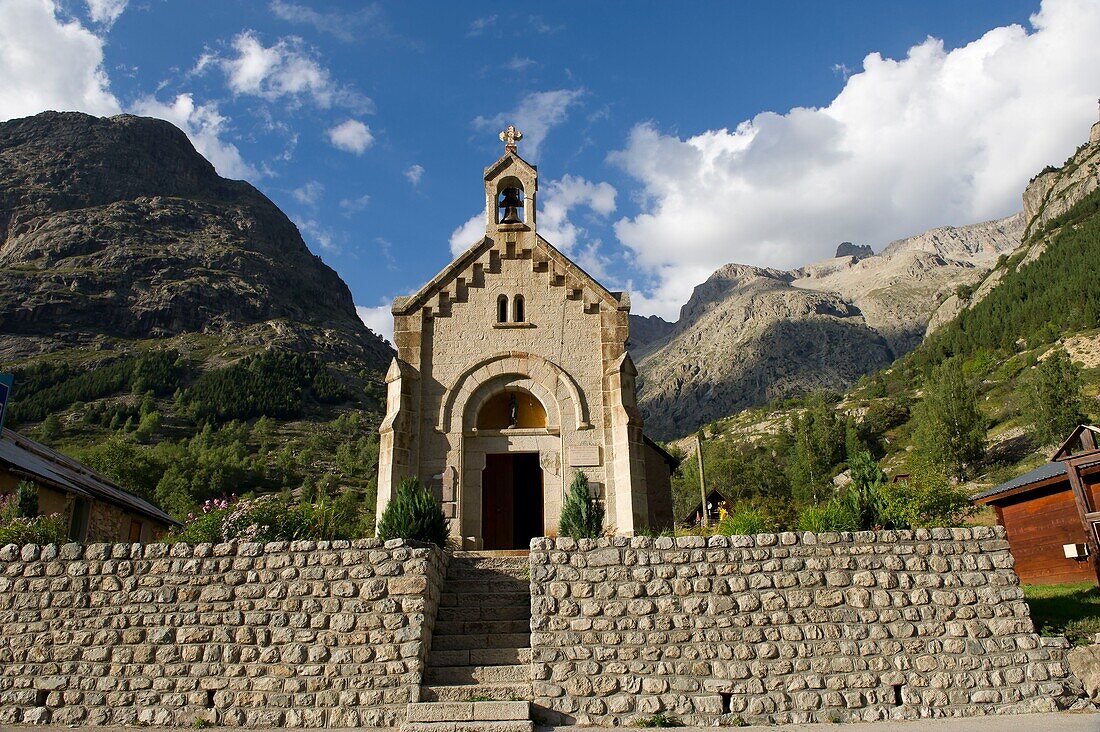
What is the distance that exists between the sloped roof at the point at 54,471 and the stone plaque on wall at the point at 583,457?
52.0ft

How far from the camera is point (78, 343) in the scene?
112500mm

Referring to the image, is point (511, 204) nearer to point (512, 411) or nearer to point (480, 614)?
point (512, 411)

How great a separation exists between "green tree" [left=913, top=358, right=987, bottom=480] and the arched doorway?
57.2 metres

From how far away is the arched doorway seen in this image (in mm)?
18812

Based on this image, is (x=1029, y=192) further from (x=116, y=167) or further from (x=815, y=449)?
(x=116, y=167)

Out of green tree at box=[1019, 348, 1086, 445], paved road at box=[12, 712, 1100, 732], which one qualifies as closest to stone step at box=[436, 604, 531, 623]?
paved road at box=[12, 712, 1100, 732]

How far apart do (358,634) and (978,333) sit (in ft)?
391

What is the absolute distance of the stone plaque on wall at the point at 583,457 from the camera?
17.3 metres

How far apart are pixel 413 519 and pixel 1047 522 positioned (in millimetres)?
20591

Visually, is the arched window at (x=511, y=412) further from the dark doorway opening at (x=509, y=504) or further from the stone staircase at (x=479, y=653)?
the stone staircase at (x=479, y=653)

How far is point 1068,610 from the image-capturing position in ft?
48.9

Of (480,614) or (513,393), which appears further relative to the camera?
(513,393)

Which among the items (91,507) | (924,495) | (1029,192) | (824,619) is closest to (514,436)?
(824,619)

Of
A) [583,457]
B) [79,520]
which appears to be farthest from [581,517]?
[79,520]
